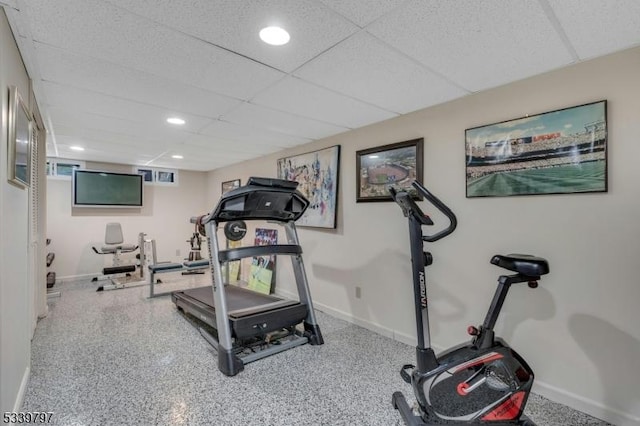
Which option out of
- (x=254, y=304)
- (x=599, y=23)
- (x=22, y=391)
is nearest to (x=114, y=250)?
(x=254, y=304)

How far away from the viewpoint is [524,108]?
217 cm

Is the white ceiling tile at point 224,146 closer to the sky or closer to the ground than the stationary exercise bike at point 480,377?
closer to the sky

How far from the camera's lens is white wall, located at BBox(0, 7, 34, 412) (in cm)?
146

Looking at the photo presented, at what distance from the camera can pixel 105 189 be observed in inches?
230

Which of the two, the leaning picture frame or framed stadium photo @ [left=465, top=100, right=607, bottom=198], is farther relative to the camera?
framed stadium photo @ [left=465, top=100, right=607, bottom=198]

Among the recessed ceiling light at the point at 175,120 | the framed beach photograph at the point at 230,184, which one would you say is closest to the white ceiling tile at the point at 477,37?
the recessed ceiling light at the point at 175,120

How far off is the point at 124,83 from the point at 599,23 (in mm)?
2936

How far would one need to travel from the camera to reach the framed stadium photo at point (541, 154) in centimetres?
187

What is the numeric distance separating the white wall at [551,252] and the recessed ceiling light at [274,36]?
5.27 ft

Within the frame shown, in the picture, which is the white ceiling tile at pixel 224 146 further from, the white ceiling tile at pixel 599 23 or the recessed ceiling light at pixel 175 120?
the white ceiling tile at pixel 599 23

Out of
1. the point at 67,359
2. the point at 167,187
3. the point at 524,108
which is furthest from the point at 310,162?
the point at 167,187

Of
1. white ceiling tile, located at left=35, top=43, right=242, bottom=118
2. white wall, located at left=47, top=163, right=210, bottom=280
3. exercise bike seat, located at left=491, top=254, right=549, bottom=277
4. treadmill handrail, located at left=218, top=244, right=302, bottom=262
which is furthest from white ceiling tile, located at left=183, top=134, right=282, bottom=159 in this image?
exercise bike seat, located at left=491, top=254, right=549, bottom=277

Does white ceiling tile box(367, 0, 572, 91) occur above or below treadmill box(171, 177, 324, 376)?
above

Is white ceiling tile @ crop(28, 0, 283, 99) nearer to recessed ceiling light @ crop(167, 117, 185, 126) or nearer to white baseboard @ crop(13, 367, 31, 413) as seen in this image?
recessed ceiling light @ crop(167, 117, 185, 126)
